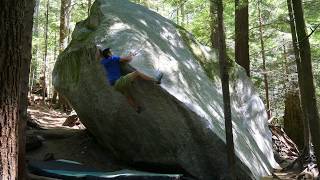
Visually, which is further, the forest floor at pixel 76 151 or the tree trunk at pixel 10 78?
the forest floor at pixel 76 151

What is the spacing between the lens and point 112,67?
8078 millimetres

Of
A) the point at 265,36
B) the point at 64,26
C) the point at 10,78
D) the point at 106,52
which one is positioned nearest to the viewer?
the point at 10,78

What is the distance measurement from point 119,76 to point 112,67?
0.22m

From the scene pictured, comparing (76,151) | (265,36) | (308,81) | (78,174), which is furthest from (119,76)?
(265,36)

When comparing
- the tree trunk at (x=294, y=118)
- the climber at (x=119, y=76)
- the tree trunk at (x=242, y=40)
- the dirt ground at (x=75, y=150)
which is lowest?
the dirt ground at (x=75, y=150)

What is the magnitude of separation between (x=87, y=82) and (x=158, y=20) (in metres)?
2.89

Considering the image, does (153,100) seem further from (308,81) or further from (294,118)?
(294,118)

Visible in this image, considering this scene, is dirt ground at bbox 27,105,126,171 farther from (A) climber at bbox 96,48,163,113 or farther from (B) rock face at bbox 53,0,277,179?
(A) climber at bbox 96,48,163,113

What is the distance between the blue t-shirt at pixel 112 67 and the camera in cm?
803

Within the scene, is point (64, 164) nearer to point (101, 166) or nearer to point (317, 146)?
point (101, 166)

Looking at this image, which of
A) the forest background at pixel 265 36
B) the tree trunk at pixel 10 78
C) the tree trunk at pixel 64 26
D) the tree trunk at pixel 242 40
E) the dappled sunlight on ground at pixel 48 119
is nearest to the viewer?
the tree trunk at pixel 10 78

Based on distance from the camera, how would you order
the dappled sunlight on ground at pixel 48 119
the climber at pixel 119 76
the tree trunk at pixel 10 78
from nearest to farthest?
the tree trunk at pixel 10 78 → the climber at pixel 119 76 → the dappled sunlight on ground at pixel 48 119

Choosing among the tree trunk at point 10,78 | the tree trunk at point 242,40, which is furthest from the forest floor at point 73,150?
the tree trunk at point 242,40

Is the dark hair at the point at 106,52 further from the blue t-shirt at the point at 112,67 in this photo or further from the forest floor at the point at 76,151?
the forest floor at the point at 76,151
